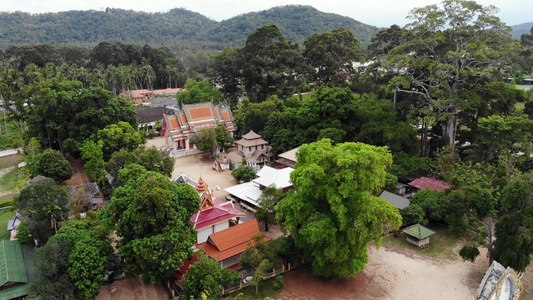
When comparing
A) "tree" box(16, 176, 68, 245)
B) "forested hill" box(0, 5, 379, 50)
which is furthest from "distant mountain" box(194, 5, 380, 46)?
"tree" box(16, 176, 68, 245)

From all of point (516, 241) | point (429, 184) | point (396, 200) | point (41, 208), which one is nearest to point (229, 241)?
point (41, 208)

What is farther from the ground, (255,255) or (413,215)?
(255,255)

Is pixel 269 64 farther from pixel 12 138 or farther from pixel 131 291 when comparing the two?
pixel 131 291

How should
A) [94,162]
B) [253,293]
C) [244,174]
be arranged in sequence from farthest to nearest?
[244,174] → [94,162] → [253,293]

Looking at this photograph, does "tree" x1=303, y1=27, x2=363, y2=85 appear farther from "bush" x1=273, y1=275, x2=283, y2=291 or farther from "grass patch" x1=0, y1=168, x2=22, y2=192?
"grass patch" x1=0, y1=168, x2=22, y2=192

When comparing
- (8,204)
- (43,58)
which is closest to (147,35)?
→ (43,58)

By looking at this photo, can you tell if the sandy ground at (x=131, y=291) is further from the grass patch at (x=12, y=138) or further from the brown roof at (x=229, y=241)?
the grass patch at (x=12, y=138)
